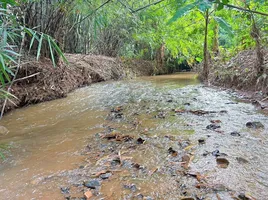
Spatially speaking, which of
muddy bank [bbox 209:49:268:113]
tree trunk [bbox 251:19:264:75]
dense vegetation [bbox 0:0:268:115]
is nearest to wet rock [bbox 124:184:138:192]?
dense vegetation [bbox 0:0:268:115]

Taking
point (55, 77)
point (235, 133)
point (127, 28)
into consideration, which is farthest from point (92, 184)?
point (127, 28)

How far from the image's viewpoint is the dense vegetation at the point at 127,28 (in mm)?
1556

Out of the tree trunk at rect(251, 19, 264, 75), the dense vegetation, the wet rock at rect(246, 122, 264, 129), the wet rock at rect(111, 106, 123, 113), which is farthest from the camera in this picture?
the tree trunk at rect(251, 19, 264, 75)

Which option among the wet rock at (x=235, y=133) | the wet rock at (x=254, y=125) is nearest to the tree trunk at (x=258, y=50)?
the wet rock at (x=254, y=125)

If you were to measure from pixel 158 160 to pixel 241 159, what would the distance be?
467 millimetres

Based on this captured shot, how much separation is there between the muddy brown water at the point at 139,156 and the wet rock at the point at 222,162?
0.02 meters

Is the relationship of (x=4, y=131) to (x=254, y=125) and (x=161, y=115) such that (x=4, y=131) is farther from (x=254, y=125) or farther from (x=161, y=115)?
→ (x=254, y=125)

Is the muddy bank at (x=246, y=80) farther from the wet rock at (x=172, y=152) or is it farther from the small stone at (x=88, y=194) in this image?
the small stone at (x=88, y=194)

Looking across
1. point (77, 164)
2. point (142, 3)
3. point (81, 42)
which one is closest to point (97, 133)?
point (77, 164)

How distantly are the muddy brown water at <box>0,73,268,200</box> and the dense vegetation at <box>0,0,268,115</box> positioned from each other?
516mm

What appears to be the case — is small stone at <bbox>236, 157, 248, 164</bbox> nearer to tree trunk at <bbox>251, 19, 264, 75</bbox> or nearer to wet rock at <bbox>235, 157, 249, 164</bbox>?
wet rock at <bbox>235, 157, 249, 164</bbox>

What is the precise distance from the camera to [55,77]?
3.82 meters

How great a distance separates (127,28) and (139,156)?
664cm

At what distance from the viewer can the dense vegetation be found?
1.56 m
